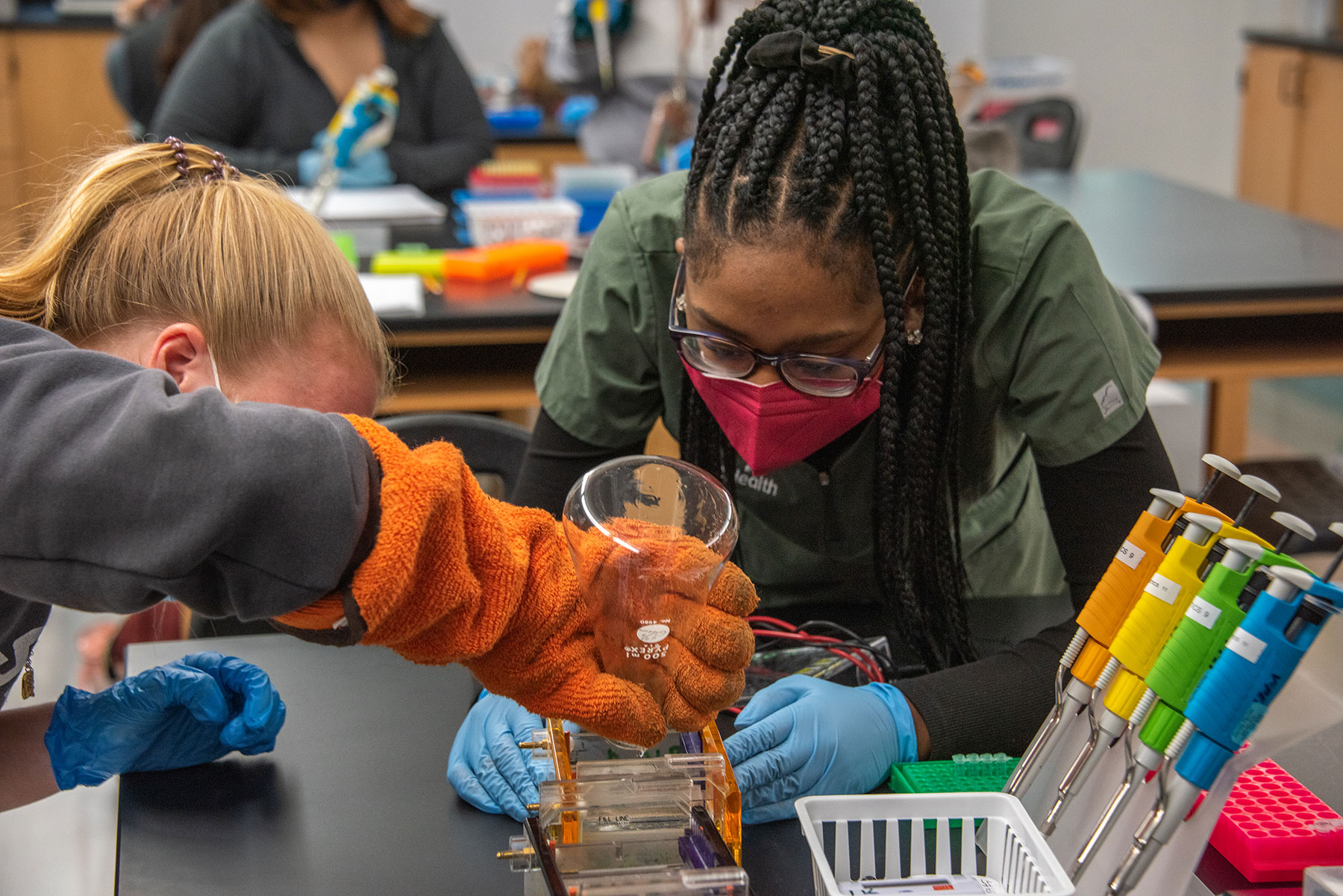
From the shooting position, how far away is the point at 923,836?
778mm

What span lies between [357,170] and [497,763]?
2.40 meters

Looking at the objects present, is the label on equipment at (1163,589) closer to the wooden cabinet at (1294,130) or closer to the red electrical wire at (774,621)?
the red electrical wire at (774,621)

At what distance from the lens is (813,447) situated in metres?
1.15

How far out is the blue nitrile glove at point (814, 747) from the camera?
35.6 inches

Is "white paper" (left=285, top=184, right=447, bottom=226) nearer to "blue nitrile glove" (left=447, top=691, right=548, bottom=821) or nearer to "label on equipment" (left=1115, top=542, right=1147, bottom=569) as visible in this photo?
"blue nitrile glove" (left=447, top=691, right=548, bottom=821)

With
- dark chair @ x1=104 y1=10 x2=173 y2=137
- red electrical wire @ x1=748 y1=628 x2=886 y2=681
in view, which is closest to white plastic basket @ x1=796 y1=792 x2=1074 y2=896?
red electrical wire @ x1=748 y1=628 x2=886 y2=681

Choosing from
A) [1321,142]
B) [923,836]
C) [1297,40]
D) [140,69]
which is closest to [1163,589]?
[923,836]

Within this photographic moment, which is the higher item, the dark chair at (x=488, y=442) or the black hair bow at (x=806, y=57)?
the black hair bow at (x=806, y=57)

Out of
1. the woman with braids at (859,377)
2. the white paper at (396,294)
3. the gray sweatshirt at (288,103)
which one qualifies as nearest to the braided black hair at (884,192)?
the woman with braids at (859,377)

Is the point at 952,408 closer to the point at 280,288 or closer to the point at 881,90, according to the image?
the point at 881,90

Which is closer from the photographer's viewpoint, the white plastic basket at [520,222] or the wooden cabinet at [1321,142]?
the white plastic basket at [520,222]

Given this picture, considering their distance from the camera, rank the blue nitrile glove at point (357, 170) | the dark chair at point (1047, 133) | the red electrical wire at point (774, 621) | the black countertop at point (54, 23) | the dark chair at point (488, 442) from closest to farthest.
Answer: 1. the red electrical wire at point (774, 621)
2. the dark chair at point (488, 442)
3. the blue nitrile glove at point (357, 170)
4. the dark chair at point (1047, 133)
5. the black countertop at point (54, 23)

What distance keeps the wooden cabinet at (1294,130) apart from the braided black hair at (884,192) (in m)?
4.30

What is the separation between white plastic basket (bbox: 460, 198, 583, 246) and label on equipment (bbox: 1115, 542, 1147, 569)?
203 cm
